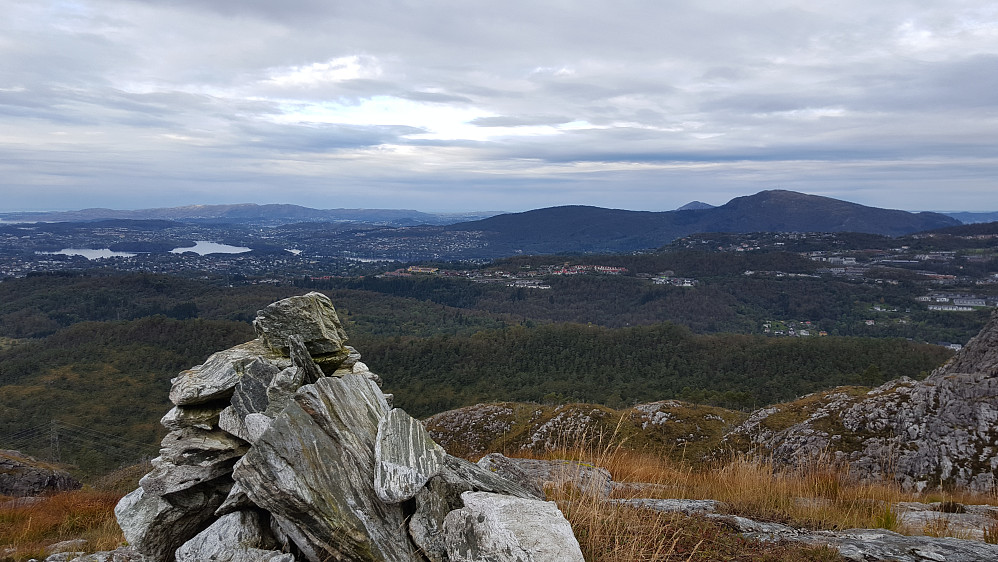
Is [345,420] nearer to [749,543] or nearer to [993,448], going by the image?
[749,543]

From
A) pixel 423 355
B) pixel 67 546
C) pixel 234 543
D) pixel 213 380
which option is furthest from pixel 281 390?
pixel 423 355

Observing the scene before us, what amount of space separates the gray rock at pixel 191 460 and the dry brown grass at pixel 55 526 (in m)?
2.08

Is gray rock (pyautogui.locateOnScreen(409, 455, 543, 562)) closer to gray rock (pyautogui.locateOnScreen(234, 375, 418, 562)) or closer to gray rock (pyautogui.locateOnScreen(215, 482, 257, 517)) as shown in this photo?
gray rock (pyautogui.locateOnScreen(234, 375, 418, 562))

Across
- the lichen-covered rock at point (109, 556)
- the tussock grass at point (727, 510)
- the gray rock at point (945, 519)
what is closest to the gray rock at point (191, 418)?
the lichen-covered rock at point (109, 556)

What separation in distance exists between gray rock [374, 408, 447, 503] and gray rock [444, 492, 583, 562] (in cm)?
58

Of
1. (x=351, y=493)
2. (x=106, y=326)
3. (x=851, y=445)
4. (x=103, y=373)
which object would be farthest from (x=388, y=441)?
(x=106, y=326)

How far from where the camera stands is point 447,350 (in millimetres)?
91500

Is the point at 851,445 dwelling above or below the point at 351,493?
below

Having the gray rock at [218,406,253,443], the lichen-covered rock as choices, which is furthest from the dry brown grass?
the gray rock at [218,406,253,443]

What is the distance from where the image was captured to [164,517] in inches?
254

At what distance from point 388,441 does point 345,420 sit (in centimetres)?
80

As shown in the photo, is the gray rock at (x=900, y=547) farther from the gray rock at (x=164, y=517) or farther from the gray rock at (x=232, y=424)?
the gray rock at (x=164, y=517)

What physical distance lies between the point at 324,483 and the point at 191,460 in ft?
9.55

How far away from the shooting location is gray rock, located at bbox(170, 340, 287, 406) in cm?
749
